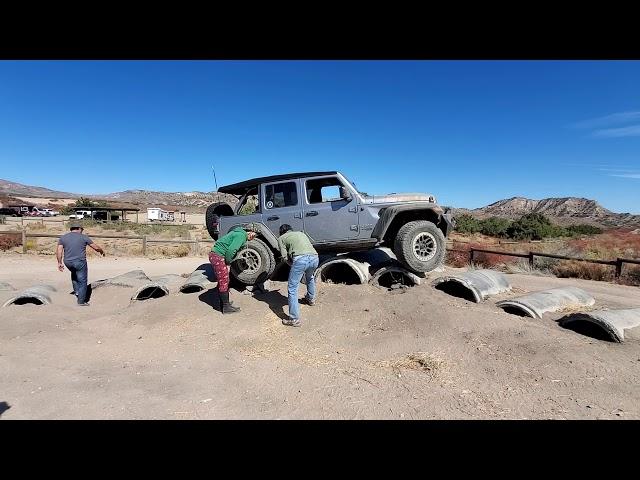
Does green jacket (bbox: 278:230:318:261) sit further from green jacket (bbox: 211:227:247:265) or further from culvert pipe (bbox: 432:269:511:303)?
culvert pipe (bbox: 432:269:511:303)

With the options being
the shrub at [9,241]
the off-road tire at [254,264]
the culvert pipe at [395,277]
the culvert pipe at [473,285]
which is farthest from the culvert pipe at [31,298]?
the shrub at [9,241]

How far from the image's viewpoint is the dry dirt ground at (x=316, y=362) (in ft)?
12.1

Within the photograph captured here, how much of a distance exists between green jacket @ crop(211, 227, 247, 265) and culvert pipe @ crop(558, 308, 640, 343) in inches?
213

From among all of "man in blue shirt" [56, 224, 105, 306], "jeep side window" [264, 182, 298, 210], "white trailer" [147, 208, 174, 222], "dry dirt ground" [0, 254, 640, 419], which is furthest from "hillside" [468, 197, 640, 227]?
"man in blue shirt" [56, 224, 105, 306]

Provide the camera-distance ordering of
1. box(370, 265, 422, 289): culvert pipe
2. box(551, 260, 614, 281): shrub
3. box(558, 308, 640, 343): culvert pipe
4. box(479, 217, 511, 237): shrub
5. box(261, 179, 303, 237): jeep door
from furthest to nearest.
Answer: box(479, 217, 511, 237): shrub
box(551, 260, 614, 281): shrub
box(261, 179, 303, 237): jeep door
box(370, 265, 422, 289): culvert pipe
box(558, 308, 640, 343): culvert pipe

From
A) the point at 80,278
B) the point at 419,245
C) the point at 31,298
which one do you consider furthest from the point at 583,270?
the point at 31,298

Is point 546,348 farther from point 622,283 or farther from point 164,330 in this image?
point 622,283

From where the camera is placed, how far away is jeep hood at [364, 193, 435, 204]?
781cm

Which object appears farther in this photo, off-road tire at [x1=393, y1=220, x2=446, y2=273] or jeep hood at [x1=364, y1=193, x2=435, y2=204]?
jeep hood at [x1=364, y1=193, x2=435, y2=204]

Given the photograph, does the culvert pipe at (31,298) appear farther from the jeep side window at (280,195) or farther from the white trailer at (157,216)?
the white trailer at (157,216)

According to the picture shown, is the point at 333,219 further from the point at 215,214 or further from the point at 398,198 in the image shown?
the point at 215,214

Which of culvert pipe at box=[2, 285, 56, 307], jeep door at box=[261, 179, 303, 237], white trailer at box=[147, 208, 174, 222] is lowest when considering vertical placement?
culvert pipe at box=[2, 285, 56, 307]
